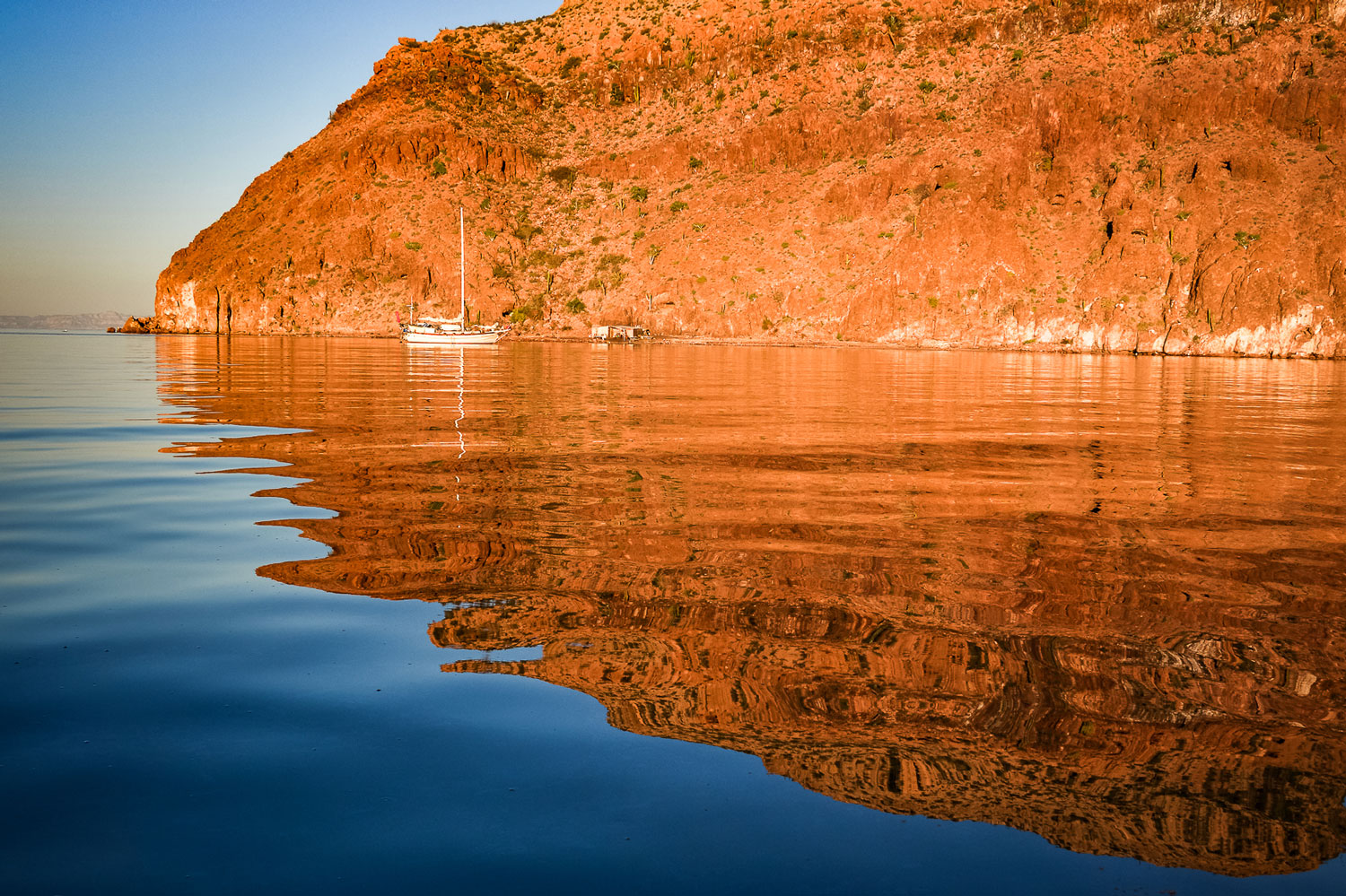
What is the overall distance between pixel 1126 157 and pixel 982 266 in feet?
51.4

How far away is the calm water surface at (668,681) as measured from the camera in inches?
112

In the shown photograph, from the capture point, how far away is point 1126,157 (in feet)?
251

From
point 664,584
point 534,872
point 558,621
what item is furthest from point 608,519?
point 534,872

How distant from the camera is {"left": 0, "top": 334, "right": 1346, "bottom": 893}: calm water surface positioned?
2.85 metres

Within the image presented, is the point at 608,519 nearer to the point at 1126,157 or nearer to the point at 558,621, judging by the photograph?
the point at 558,621

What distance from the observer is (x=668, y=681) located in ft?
13.7

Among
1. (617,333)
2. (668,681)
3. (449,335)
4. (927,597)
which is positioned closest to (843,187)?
(617,333)

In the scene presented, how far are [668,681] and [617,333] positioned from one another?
73.3 m

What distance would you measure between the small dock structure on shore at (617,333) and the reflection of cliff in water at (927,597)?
207ft

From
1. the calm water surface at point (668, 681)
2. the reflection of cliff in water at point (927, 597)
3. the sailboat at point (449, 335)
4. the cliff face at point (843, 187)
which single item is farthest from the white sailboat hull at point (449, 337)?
the calm water surface at point (668, 681)

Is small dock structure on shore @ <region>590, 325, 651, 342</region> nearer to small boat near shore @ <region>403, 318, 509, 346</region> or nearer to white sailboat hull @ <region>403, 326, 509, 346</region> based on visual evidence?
white sailboat hull @ <region>403, 326, 509, 346</region>

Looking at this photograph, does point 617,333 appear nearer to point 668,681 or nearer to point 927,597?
point 927,597

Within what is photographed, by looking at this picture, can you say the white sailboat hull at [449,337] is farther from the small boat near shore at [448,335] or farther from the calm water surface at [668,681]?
the calm water surface at [668,681]

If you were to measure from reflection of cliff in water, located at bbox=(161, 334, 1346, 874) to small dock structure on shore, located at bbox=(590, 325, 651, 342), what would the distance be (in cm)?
6314
